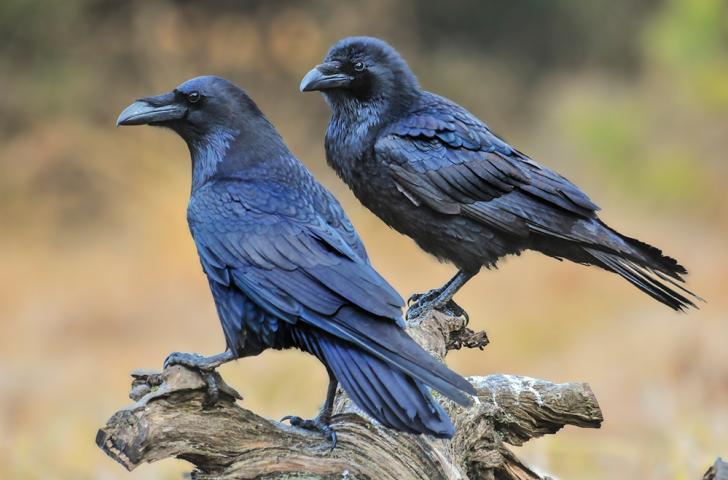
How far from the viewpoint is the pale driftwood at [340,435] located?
134 inches

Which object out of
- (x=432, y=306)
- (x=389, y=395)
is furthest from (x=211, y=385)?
(x=432, y=306)

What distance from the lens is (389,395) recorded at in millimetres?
3248

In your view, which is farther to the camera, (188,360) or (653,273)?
(653,273)

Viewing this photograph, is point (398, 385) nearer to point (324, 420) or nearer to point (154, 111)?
point (324, 420)

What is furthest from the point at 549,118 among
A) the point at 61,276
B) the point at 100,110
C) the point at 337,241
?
the point at 337,241

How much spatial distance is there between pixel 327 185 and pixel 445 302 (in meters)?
6.27

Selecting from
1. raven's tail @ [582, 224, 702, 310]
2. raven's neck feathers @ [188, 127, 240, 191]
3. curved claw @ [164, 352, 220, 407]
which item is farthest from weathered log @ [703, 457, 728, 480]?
raven's neck feathers @ [188, 127, 240, 191]

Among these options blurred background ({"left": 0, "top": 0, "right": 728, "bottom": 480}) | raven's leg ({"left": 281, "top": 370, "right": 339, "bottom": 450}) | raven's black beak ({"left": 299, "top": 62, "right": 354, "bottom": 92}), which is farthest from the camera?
blurred background ({"left": 0, "top": 0, "right": 728, "bottom": 480})

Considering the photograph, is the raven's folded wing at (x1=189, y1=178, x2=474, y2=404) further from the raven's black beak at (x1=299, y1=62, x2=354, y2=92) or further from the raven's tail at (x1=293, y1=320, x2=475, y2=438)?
the raven's black beak at (x1=299, y1=62, x2=354, y2=92)

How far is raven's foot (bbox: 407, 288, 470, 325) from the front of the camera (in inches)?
184

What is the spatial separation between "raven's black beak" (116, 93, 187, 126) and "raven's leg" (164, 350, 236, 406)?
2.92ft

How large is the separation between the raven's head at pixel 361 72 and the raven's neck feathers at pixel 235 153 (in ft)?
2.21

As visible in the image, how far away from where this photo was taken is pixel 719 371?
8.75m

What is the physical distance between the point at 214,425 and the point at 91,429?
4.22 meters
